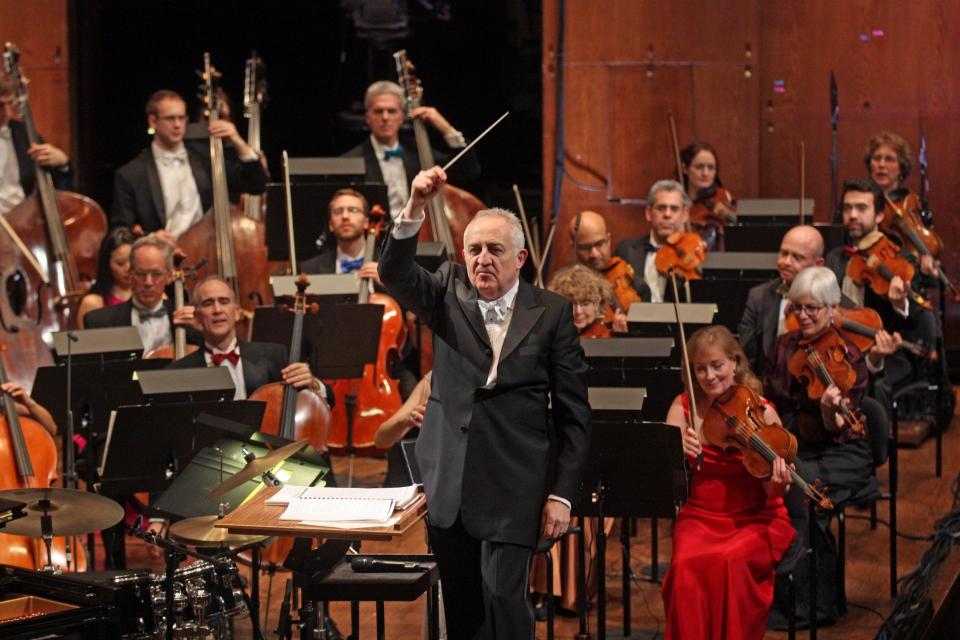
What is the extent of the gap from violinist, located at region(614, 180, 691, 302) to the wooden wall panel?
3.48 meters

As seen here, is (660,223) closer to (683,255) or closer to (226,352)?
(683,255)

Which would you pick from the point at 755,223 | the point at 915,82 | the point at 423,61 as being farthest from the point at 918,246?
the point at 423,61

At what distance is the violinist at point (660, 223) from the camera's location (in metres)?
5.86

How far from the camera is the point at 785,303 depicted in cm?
516

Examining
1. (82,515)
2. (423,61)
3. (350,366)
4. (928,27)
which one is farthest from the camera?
(423,61)

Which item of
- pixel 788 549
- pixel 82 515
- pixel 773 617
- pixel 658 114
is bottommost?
pixel 773 617

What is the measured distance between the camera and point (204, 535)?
350 centimetres

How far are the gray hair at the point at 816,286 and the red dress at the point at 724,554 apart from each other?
2.36ft

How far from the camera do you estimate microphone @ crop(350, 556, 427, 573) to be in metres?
3.29

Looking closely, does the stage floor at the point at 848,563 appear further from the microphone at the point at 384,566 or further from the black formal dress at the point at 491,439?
the black formal dress at the point at 491,439

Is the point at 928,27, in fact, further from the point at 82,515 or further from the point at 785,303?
the point at 82,515

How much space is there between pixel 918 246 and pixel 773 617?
2199 mm

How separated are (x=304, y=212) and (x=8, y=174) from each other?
140 centimetres

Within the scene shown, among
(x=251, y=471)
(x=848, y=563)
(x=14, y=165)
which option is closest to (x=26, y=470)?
(x=251, y=471)
